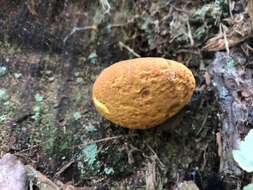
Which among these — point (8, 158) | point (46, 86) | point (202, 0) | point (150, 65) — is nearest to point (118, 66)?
point (150, 65)

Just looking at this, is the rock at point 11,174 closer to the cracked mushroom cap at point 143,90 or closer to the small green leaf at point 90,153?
the small green leaf at point 90,153

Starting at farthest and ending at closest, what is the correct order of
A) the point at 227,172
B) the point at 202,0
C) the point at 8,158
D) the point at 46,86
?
the point at 202,0 < the point at 46,86 < the point at 8,158 < the point at 227,172

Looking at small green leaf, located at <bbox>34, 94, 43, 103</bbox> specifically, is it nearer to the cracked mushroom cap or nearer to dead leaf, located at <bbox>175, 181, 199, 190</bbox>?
the cracked mushroom cap

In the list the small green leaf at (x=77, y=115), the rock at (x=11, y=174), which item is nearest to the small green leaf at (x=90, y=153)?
the small green leaf at (x=77, y=115)

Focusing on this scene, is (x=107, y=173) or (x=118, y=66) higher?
(x=118, y=66)

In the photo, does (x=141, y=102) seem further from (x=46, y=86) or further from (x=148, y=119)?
(x=46, y=86)

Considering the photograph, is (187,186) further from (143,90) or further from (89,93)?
(89,93)
